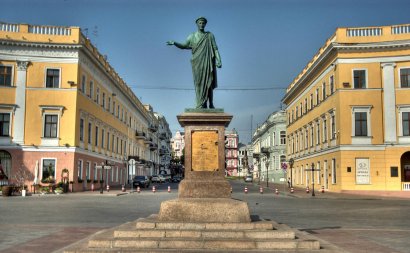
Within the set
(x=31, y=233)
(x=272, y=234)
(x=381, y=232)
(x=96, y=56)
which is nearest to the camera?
(x=272, y=234)

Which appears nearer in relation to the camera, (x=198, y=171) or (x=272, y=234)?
(x=272, y=234)

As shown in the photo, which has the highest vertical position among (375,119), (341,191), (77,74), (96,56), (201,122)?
(96,56)

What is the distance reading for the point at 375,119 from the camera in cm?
3825

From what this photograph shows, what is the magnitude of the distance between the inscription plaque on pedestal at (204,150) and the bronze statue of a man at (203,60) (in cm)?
90

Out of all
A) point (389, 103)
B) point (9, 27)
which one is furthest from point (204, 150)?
point (9, 27)

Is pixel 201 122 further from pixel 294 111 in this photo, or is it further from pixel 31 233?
pixel 294 111

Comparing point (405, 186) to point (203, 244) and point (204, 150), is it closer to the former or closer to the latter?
point (204, 150)

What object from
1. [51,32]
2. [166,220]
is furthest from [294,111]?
[166,220]

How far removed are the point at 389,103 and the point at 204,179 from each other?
31295mm

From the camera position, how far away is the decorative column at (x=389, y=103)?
3775 centimetres

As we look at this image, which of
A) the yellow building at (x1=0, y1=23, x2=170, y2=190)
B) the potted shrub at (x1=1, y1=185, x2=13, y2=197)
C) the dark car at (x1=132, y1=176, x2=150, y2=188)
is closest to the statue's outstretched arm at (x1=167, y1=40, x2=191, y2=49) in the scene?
the potted shrub at (x1=1, y1=185, x2=13, y2=197)

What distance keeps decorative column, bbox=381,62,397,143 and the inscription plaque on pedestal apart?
30.4 m

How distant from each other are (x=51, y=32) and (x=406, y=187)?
3190 cm

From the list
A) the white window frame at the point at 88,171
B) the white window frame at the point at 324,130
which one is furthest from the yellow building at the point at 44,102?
the white window frame at the point at 324,130
